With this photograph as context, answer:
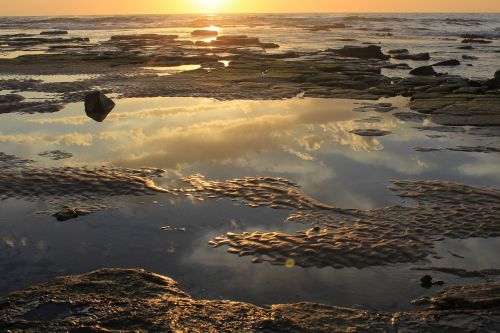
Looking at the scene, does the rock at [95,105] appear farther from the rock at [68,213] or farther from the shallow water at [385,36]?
the shallow water at [385,36]

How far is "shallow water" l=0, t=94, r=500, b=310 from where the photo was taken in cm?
729

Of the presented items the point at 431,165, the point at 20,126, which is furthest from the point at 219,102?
the point at 431,165

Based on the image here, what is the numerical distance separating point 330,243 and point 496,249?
9.02 ft

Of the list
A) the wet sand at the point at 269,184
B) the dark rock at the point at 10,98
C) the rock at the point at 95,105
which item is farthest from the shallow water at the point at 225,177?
the dark rock at the point at 10,98

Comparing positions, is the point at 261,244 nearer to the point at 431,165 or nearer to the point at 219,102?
the point at 431,165

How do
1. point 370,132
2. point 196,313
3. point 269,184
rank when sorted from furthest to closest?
point 370,132 < point 269,184 < point 196,313

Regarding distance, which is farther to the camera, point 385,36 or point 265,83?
point 385,36

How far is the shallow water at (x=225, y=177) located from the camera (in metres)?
7.29

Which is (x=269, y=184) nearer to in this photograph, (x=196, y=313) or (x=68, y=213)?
(x=68, y=213)

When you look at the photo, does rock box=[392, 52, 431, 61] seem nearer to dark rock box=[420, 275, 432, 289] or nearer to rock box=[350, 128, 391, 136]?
rock box=[350, 128, 391, 136]

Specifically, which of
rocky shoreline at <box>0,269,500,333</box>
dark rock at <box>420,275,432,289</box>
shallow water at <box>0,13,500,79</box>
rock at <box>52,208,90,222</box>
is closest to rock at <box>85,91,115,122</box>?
rock at <box>52,208,90,222</box>

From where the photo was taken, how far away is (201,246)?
27.4ft

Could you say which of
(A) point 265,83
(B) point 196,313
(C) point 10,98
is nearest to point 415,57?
(A) point 265,83

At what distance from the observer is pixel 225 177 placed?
39.7 feet
